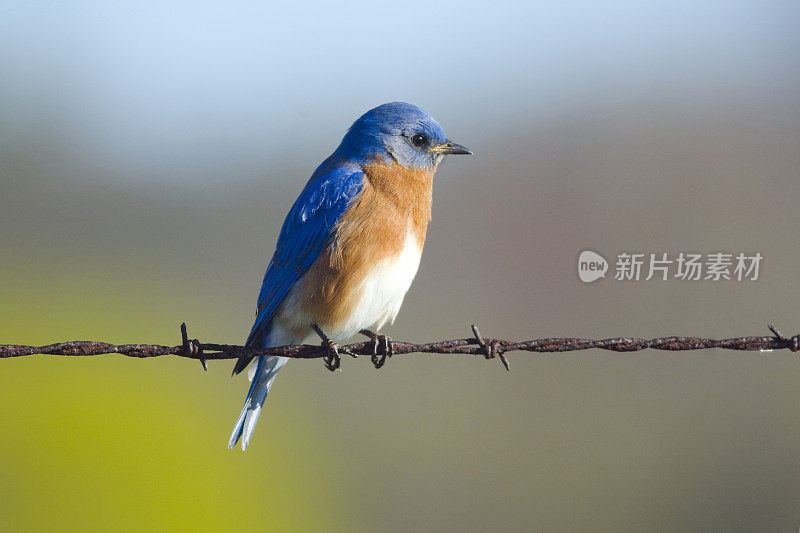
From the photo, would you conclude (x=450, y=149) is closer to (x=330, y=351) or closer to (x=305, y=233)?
(x=305, y=233)

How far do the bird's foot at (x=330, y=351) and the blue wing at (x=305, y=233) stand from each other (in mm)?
276

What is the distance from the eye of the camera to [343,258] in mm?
4738

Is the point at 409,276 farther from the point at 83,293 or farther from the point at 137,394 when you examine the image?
the point at 83,293

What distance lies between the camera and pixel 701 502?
10.1m

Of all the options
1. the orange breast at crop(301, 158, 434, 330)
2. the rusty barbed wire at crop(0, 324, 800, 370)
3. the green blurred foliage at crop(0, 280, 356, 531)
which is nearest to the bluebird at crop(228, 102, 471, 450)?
the orange breast at crop(301, 158, 434, 330)

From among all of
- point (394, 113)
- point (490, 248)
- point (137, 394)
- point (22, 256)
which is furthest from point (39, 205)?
point (394, 113)

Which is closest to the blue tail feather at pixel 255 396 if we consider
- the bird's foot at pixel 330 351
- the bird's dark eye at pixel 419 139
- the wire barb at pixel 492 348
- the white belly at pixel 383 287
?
the bird's foot at pixel 330 351

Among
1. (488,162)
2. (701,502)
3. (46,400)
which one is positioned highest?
(488,162)

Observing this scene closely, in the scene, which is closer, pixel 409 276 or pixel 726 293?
pixel 409 276

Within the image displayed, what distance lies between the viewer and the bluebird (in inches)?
187

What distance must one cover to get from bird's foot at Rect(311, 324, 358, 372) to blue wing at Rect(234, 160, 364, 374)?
0.28 metres

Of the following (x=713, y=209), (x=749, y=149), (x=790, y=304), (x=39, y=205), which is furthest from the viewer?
(x=39, y=205)

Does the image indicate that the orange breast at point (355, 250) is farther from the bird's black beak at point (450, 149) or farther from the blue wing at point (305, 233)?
the bird's black beak at point (450, 149)

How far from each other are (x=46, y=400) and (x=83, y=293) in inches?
228
